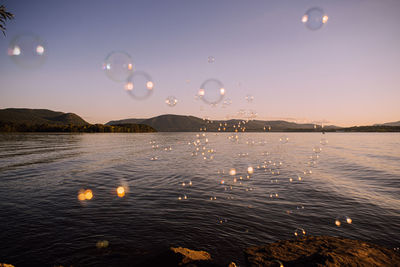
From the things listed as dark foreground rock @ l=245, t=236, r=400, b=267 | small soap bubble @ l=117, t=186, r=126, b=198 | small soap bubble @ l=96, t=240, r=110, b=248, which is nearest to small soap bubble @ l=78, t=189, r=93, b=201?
small soap bubble @ l=117, t=186, r=126, b=198

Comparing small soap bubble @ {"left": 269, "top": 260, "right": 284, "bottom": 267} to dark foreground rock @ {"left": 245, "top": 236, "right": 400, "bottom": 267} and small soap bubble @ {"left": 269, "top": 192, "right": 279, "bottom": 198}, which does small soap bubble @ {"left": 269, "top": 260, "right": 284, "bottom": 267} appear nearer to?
dark foreground rock @ {"left": 245, "top": 236, "right": 400, "bottom": 267}

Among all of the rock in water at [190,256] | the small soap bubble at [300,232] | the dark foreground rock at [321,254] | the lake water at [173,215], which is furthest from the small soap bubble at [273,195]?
the rock in water at [190,256]

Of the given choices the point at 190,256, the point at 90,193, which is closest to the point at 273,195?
the point at 190,256

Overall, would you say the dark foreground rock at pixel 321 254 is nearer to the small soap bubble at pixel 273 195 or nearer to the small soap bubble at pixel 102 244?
the small soap bubble at pixel 102 244

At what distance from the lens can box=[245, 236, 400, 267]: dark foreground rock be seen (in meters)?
5.03

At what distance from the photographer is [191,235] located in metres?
7.60

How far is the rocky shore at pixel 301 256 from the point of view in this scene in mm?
5051

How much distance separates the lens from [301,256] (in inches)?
214

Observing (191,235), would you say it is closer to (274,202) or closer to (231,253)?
(231,253)

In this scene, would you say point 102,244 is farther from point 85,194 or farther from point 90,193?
point 90,193

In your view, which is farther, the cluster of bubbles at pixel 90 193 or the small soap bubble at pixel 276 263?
the cluster of bubbles at pixel 90 193

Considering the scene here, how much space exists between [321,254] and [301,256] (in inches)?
20.7

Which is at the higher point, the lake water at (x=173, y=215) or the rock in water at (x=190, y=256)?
the rock in water at (x=190, y=256)

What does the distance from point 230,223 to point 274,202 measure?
4.04 metres
